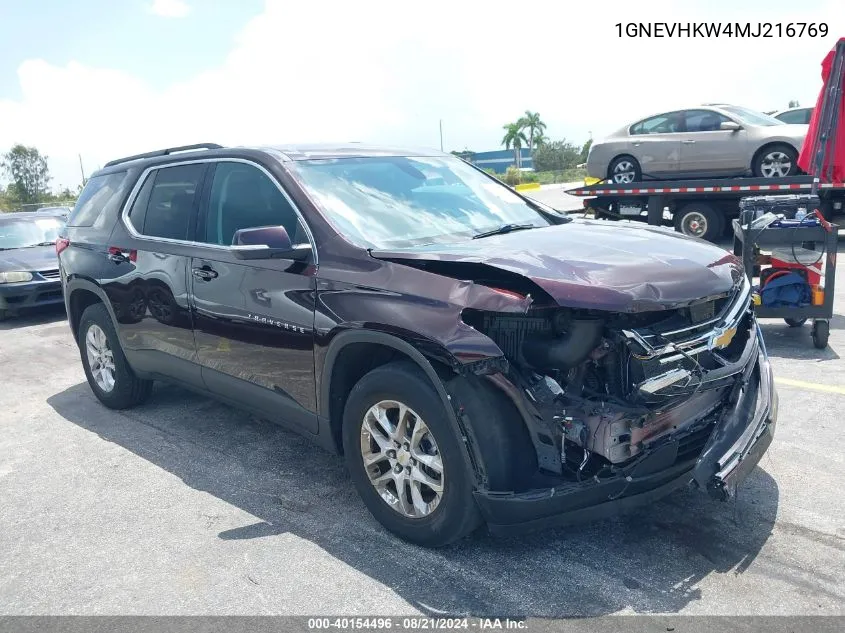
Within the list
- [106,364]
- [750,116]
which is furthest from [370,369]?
[750,116]

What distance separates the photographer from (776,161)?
42.0ft

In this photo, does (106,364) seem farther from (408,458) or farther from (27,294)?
(27,294)

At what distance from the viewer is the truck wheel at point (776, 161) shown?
1262cm

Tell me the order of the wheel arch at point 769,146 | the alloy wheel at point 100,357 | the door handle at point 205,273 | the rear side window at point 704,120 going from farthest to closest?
the rear side window at point 704,120 < the wheel arch at point 769,146 < the alloy wheel at point 100,357 < the door handle at point 205,273

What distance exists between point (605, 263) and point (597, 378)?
500 mm

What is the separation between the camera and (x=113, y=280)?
5.51 meters

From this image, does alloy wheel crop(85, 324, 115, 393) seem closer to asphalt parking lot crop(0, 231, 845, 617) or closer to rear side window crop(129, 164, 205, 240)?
asphalt parking lot crop(0, 231, 845, 617)

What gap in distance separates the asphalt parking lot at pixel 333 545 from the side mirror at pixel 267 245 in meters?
1.34

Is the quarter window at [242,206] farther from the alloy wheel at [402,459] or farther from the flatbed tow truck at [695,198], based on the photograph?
the flatbed tow truck at [695,198]

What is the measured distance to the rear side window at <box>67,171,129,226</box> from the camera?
5727mm

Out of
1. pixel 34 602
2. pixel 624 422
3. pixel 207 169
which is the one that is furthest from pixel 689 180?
pixel 34 602

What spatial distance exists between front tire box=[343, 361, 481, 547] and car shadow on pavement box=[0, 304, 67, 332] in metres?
8.39

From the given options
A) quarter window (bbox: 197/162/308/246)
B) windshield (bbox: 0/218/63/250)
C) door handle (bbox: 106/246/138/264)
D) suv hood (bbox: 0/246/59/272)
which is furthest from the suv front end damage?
windshield (bbox: 0/218/63/250)

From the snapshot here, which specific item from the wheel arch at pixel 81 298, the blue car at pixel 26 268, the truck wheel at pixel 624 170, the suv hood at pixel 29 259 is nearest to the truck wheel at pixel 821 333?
the wheel arch at pixel 81 298
